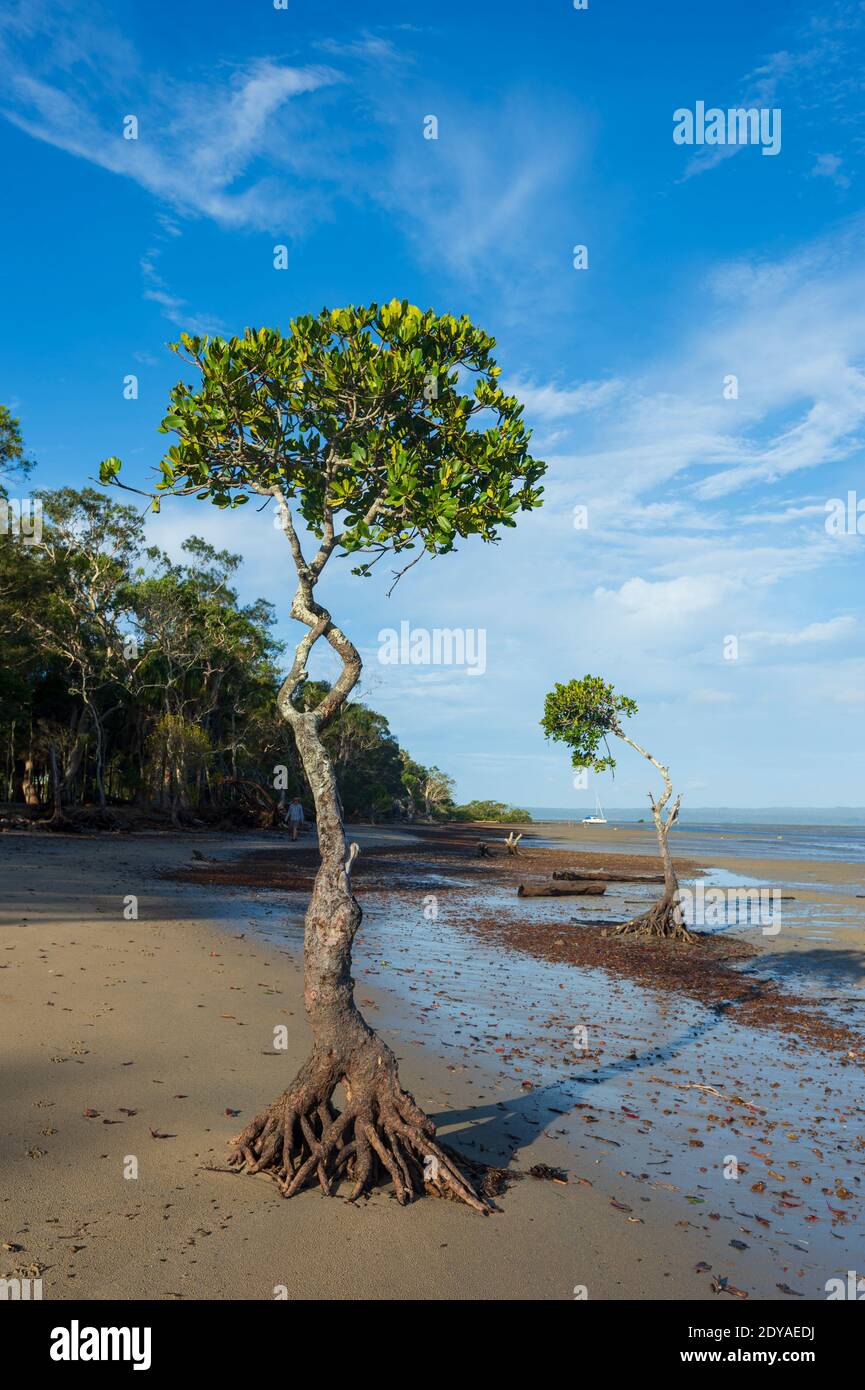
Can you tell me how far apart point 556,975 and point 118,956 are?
27.8 ft

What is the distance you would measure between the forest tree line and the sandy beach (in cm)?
2291

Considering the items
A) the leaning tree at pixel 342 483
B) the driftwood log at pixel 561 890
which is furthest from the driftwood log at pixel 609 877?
the leaning tree at pixel 342 483

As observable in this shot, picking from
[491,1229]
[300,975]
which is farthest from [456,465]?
[300,975]

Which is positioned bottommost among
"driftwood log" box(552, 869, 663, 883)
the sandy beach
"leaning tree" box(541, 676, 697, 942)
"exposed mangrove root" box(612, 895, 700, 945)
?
"driftwood log" box(552, 869, 663, 883)

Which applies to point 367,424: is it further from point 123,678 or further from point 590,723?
point 123,678

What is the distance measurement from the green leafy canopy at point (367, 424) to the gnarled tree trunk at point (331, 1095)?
5.83 feet

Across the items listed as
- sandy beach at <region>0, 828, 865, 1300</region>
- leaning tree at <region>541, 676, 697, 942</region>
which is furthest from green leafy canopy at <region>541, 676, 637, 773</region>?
sandy beach at <region>0, 828, 865, 1300</region>

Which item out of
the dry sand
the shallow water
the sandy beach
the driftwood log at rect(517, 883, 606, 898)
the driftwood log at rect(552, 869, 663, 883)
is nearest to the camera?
the dry sand

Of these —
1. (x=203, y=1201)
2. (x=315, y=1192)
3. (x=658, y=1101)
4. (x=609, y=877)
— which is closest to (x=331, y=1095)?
(x=315, y=1192)

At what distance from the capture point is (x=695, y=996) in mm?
15883

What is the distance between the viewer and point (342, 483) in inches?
313

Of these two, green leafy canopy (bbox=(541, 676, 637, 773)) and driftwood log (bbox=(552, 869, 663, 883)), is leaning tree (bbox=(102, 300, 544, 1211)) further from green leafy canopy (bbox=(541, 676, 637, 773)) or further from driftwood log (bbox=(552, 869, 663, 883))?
driftwood log (bbox=(552, 869, 663, 883))

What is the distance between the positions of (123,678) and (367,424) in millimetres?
48242

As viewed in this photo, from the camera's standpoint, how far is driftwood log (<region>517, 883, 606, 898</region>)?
1280 inches
